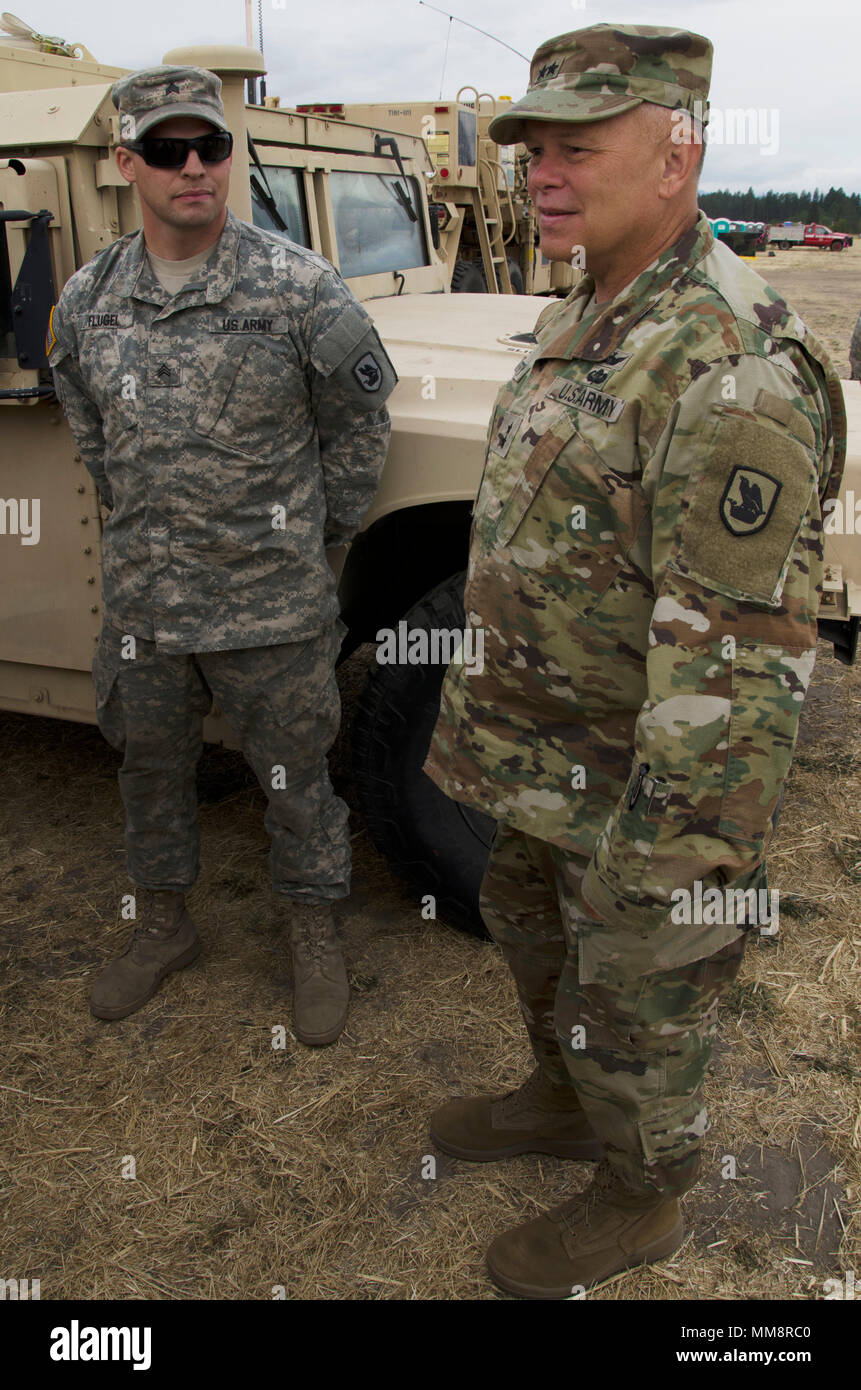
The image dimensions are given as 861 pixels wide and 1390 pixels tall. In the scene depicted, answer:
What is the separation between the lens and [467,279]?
30.1 ft

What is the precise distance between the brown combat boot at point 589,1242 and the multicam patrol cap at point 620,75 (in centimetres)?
152

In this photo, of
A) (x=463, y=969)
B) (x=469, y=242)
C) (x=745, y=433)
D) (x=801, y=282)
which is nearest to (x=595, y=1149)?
(x=463, y=969)

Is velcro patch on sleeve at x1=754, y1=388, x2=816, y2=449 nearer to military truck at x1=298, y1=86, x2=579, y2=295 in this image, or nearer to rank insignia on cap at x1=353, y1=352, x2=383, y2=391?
rank insignia on cap at x1=353, y1=352, x2=383, y2=391

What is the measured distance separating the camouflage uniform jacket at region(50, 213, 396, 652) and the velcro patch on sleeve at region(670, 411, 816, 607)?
1.08 metres

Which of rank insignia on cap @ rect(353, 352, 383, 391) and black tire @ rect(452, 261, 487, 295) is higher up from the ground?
black tire @ rect(452, 261, 487, 295)

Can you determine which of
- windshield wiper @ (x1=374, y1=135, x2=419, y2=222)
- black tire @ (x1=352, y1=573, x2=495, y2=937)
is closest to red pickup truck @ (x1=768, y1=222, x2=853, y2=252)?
windshield wiper @ (x1=374, y1=135, x2=419, y2=222)

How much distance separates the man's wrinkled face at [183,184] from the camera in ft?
6.40

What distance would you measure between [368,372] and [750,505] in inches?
43.9

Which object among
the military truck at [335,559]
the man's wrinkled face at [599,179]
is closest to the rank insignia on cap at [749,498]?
the man's wrinkled face at [599,179]

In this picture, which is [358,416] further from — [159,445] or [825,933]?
[825,933]

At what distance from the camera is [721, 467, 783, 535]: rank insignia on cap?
3.72ft

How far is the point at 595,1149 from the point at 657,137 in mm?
1661

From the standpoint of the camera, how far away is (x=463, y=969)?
8.41 ft

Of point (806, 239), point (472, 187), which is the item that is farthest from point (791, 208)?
point (472, 187)
